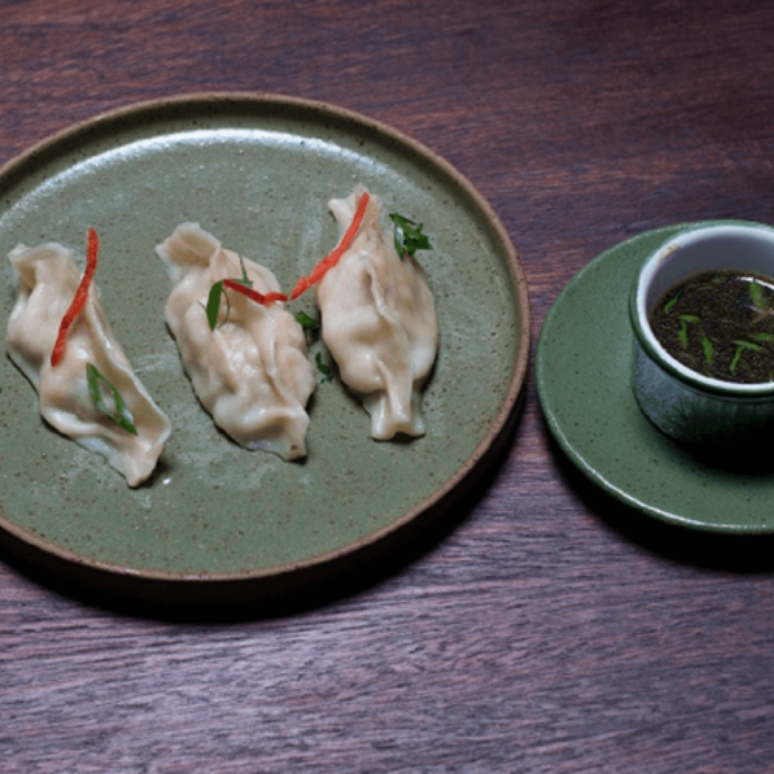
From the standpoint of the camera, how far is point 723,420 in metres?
2.10

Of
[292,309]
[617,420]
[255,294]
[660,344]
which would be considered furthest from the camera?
[292,309]

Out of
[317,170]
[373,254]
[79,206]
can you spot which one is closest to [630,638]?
[373,254]

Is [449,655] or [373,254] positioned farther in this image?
[373,254]

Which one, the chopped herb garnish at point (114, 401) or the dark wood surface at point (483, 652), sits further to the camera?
the chopped herb garnish at point (114, 401)

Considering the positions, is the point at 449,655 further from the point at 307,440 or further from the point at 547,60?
the point at 547,60

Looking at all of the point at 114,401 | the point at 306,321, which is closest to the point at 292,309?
the point at 306,321

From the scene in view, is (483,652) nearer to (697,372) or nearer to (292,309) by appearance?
(697,372)

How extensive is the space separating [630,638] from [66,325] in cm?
114

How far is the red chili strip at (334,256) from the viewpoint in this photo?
2365mm

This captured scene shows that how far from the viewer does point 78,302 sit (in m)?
2.31

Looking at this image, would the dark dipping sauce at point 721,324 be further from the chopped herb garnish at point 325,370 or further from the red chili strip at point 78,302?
the red chili strip at point 78,302

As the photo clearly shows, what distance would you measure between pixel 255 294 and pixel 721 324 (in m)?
0.83

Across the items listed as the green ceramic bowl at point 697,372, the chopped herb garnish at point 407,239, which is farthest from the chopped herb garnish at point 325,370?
the green ceramic bowl at point 697,372

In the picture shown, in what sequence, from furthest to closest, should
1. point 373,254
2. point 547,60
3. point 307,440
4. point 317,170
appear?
point 547,60
point 317,170
point 373,254
point 307,440
